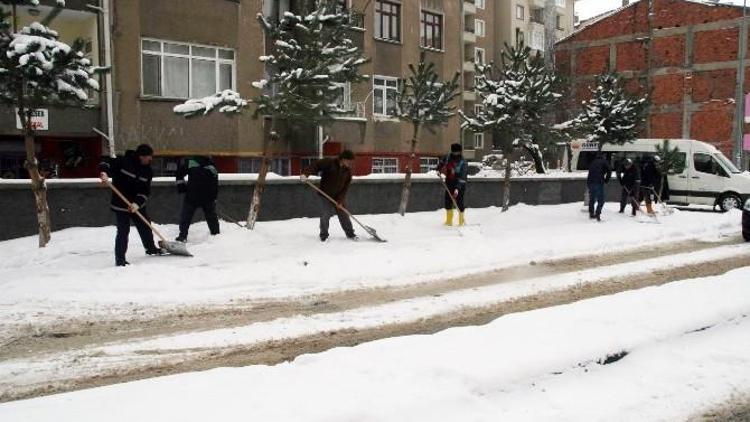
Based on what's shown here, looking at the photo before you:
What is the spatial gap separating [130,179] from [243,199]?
395 centimetres

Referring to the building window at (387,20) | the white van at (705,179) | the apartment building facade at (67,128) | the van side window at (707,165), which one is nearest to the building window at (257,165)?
the apartment building facade at (67,128)

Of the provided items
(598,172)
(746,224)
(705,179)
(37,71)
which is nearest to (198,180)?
(37,71)

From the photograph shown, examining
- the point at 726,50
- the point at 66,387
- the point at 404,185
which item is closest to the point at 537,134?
the point at 404,185

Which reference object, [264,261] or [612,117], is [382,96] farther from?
[264,261]

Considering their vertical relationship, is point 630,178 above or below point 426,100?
below

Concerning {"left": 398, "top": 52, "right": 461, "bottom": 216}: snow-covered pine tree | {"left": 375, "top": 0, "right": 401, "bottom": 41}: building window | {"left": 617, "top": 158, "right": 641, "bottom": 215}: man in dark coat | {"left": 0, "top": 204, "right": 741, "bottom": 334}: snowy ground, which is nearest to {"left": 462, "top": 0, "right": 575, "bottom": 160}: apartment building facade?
{"left": 375, "top": 0, "right": 401, "bottom": 41}: building window

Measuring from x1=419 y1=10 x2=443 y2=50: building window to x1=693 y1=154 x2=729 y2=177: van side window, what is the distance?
410 inches

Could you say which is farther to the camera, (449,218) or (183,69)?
(183,69)

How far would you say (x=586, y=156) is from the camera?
26016mm

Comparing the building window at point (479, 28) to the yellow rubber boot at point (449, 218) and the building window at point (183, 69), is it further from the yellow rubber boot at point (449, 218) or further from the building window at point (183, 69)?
the yellow rubber boot at point (449, 218)

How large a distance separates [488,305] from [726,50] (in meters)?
36.5

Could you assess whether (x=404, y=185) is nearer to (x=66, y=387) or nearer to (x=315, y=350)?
(x=315, y=350)

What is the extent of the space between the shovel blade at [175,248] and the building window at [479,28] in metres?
48.0

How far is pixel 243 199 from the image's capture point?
1305 cm
